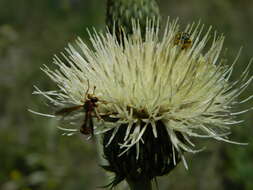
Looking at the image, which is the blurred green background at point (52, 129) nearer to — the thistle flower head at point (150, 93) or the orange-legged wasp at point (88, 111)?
the thistle flower head at point (150, 93)

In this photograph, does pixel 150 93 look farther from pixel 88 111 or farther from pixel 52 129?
pixel 52 129

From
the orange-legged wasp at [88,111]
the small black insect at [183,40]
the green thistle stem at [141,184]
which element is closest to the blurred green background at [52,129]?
the small black insect at [183,40]

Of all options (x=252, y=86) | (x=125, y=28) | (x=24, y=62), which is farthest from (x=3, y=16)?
(x=125, y=28)

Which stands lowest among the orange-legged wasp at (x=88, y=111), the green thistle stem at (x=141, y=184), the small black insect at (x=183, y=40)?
the green thistle stem at (x=141, y=184)

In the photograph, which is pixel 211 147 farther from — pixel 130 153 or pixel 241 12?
pixel 241 12

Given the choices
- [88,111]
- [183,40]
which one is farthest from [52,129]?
[88,111]

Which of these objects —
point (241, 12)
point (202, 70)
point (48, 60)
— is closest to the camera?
point (202, 70)
